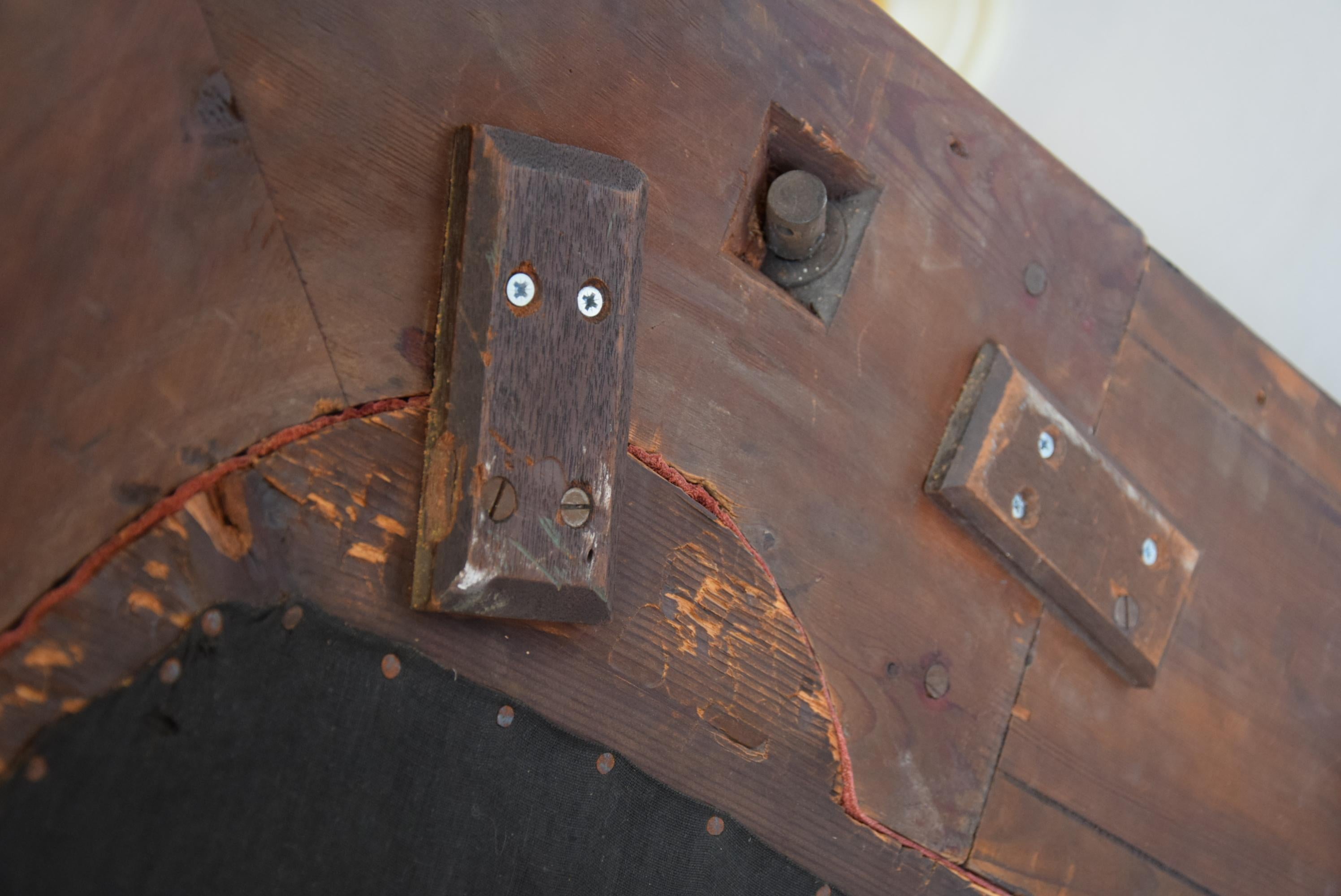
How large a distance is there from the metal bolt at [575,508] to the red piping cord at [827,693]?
0.08 meters

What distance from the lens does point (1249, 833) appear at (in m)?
1.04

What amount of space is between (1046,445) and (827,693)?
0.99 ft

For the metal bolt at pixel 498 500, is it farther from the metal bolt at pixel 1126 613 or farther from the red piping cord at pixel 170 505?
the metal bolt at pixel 1126 613

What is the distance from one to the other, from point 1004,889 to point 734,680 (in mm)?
327

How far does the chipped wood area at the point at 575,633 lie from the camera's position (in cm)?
53

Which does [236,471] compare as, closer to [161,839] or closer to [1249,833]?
[161,839]

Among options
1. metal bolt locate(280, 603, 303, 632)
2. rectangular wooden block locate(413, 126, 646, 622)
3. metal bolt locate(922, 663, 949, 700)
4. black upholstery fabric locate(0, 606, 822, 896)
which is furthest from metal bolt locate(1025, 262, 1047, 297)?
metal bolt locate(280, 603, 303, 632)

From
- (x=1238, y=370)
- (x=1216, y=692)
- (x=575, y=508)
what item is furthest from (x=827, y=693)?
(x=1238, y=370)

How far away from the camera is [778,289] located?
785 mm

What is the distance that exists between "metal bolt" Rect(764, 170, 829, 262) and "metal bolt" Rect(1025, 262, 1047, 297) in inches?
9.5

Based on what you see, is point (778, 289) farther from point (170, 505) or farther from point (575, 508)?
point (170, 505)

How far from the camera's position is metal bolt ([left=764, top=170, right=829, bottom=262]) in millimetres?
781

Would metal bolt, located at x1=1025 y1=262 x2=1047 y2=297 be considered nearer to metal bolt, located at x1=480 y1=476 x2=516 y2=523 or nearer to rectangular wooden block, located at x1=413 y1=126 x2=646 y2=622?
rectangular wooden block, located at x1=413 y1=126 x2=646 y2=622

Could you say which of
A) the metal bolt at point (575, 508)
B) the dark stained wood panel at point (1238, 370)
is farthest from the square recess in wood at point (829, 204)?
the dark stained wood panel at point (1238, 370)
